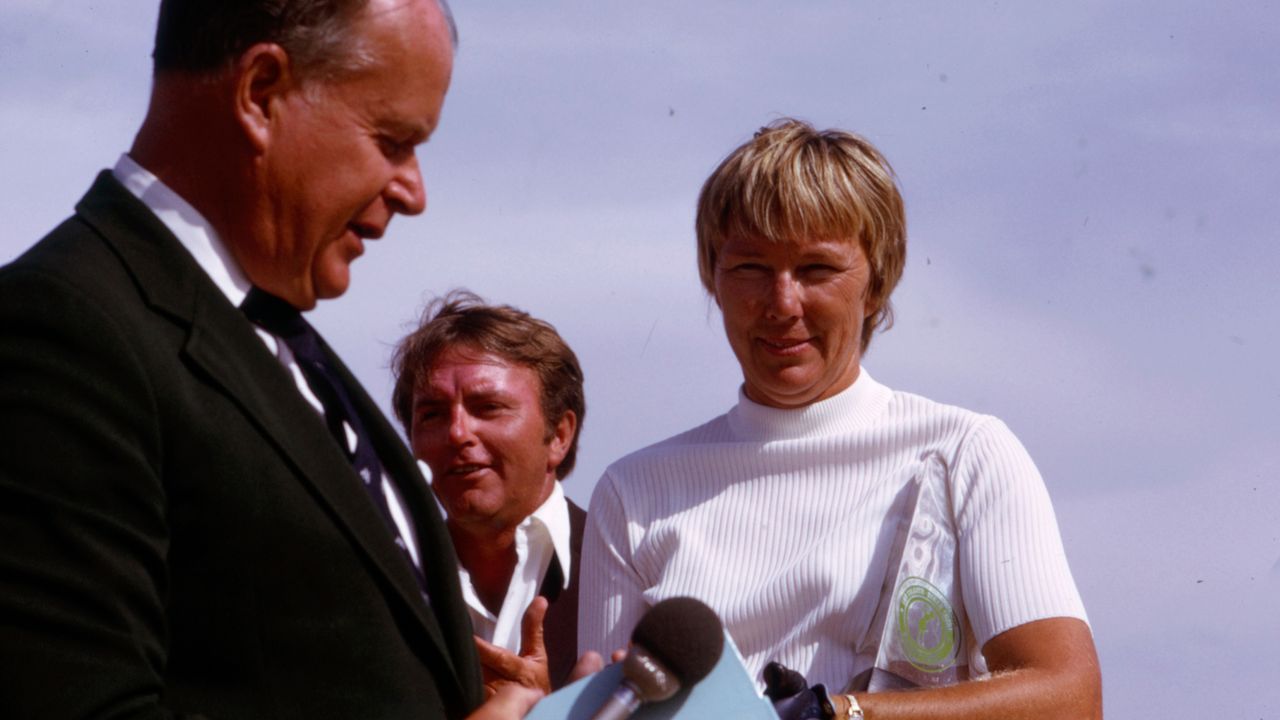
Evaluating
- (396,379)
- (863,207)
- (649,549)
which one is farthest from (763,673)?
(396,379)

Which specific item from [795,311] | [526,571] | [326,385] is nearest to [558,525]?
[526,571]

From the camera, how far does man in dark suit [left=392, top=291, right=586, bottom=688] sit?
5379 mm

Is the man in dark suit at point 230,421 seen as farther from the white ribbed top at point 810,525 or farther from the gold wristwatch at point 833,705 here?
the white ribbed top at point 810,525

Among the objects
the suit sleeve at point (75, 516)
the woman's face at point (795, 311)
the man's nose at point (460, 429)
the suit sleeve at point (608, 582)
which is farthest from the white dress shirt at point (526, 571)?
the suit sleeve at point (75, 516)

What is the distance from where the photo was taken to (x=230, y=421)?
2.34 meters

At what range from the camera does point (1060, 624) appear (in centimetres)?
394

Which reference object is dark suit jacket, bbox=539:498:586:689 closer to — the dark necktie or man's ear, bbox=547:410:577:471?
man's ear, bbox=547:410:577:471

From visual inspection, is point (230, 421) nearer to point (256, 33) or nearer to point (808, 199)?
point (256, 33)

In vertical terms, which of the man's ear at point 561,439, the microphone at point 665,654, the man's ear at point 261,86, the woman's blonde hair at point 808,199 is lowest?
the man's ear at point 561,439

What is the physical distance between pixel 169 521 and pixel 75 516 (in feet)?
0.55

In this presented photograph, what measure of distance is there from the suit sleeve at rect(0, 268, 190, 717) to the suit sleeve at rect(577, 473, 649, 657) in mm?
2140

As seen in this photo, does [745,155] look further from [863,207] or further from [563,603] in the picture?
[563,603]

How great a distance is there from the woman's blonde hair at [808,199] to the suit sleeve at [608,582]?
734 mm

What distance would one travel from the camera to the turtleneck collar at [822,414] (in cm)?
445
